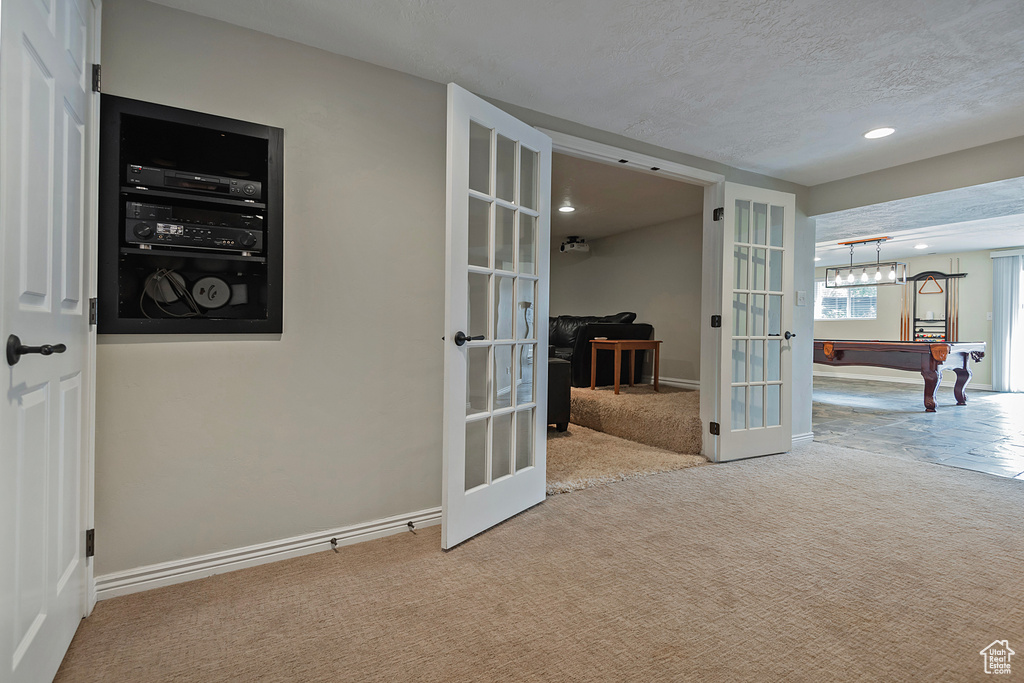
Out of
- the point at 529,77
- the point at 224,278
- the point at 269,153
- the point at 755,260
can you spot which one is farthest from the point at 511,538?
the point at 755,260

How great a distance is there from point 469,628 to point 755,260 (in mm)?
3282

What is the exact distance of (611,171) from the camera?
425 centimetres

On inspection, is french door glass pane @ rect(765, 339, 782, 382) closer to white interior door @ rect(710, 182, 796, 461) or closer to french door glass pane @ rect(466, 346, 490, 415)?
white interior door @ rect(710, 182, 796, 461)

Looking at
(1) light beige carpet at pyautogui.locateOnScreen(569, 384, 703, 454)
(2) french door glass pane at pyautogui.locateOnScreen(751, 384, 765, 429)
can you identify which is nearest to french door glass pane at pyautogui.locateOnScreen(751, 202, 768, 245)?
(2) french door glass pane at pyautogui.locateOnScreen(751, 384, 765, 429)

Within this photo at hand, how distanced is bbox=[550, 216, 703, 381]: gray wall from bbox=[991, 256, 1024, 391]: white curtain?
549 centimetres

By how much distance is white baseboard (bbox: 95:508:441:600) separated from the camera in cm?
180

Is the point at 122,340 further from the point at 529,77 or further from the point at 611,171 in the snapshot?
the point at 611,171

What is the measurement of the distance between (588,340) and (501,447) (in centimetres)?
323

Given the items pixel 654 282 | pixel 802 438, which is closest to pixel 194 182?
pixel 802 438

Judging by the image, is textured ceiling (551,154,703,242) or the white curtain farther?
the white curtain

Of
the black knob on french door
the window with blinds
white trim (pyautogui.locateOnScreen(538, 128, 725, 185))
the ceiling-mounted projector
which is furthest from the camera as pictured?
the window with blinds

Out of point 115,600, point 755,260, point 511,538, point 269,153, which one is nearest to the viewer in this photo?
point 115,600

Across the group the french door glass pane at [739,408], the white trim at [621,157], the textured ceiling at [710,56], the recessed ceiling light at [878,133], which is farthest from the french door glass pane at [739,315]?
the recessed ceiling light at [878,133]

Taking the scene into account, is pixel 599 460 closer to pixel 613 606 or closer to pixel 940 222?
pixel 613 606
